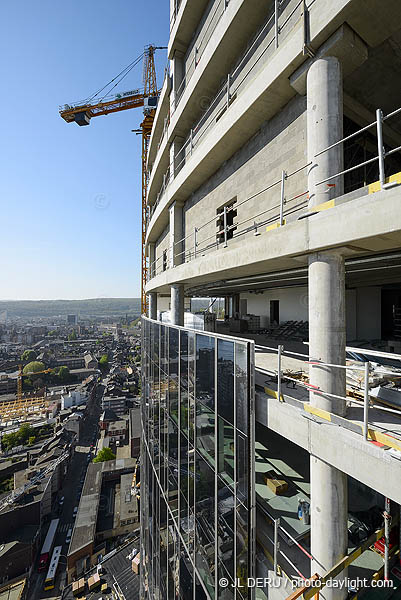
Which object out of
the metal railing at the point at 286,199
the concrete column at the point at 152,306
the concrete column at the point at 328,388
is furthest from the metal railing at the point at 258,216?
the concrete column at the point at 152,306

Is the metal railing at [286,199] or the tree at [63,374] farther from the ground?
the metal railing at [286,199]

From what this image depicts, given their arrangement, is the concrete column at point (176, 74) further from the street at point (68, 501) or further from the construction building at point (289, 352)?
the street at point (68, 501)

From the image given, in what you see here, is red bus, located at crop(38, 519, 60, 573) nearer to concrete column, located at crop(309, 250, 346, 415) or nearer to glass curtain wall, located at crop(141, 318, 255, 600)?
glass curtain wall, located at crop(141, 318, 255, 600)

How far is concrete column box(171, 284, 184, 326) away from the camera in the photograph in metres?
11.5

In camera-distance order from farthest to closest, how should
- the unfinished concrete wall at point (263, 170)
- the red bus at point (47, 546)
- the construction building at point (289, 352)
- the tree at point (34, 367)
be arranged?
the tree at point (34, 367) < the red bus at point (47, 546) < the unfinished concrete wall at point (263, 170) < the construction building at point (289, 352)

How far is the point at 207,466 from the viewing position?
5996 mm

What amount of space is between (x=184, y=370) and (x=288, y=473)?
13.3 feet

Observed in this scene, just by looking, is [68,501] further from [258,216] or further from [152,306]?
[258,216]

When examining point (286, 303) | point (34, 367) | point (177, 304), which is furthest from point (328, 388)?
point (34, 367)

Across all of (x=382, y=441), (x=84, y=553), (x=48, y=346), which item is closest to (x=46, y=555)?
(x=84, y=553)

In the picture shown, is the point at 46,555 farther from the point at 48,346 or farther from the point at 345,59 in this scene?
the point at 48,346

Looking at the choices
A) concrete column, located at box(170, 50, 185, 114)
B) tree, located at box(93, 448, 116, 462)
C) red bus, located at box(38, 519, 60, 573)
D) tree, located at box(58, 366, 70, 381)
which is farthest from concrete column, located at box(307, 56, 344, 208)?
tree, located at box(58, 366, 70, 381)

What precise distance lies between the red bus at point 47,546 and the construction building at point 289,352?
33.1 m

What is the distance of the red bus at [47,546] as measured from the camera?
30688 millimetres
